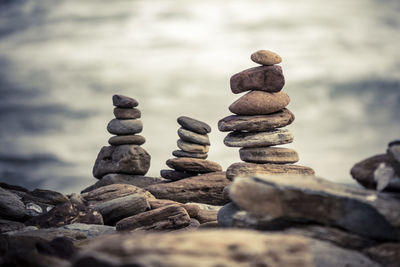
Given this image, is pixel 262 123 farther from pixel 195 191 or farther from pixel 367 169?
pixel 367 169

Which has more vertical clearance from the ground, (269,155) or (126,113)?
(126,113)

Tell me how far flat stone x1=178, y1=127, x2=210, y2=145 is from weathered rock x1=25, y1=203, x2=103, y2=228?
5427mm

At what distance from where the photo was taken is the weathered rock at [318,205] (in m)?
5.54

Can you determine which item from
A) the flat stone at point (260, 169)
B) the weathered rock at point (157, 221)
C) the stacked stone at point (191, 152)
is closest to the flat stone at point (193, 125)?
the stacked stone at point (191, 152)

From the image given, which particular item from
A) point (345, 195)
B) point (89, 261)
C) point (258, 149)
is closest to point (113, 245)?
point (89, 261)

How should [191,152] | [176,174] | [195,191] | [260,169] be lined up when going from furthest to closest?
[176,174] < [191,152] < [195,191] < [260,169]

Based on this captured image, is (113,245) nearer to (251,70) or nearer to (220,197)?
(251,70)

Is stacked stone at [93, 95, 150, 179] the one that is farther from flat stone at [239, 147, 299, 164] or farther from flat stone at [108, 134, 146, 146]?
flat stone at [239, 147, 299, 164]

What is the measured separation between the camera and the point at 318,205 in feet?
18.6

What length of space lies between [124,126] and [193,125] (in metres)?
3.28

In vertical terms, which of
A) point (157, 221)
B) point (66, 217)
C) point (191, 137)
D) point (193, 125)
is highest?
point (193, 125)

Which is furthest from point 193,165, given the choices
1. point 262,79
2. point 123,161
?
point 262,79

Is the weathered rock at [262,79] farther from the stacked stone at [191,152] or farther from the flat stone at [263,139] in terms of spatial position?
the stacked stone at [191,152]

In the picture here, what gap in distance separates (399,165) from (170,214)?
18.7 ft
